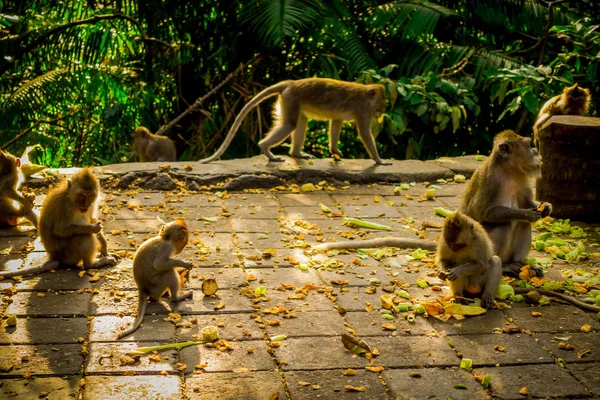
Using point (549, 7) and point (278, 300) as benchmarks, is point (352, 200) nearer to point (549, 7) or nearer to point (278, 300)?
point (278, 300)

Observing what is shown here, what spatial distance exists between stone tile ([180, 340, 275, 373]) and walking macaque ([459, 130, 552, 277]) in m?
2.33

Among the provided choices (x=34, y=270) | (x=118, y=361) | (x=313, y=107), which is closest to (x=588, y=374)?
(x=118, y=361)

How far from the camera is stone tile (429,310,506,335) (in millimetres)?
5270

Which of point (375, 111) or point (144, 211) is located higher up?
point (375, 111)

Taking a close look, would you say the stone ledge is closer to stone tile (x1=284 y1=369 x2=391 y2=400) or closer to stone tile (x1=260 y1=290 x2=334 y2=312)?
stone tile (x1=260 y1=290 x2=334 y2=312)

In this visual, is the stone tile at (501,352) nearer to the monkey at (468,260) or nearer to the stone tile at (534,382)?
the stone tile at (534,382)

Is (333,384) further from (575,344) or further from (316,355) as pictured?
(575,344)

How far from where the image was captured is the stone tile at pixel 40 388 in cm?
419

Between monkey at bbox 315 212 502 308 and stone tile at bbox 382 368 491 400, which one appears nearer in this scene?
stone tile at bbox 382 368 491 400

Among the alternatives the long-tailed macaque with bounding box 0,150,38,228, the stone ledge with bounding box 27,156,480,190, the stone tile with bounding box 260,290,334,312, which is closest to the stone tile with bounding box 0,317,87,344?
the stone tile with bounding box 260,290,334,312

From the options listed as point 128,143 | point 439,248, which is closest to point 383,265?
point 439,248

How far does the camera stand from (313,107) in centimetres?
999

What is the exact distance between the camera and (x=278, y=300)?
18.8 ft

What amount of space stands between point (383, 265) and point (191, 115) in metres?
7.19
